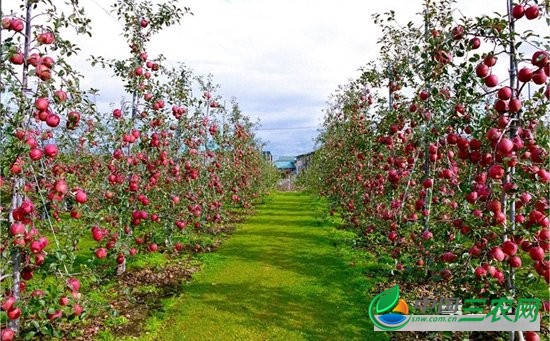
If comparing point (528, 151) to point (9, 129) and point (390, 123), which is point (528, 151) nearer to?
point (390, 123)

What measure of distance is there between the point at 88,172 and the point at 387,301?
784 cm

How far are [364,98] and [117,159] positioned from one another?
658 cm

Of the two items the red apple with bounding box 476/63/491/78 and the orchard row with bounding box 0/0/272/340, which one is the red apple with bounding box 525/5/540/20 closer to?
the red apple with bounding box 476/63/491/78

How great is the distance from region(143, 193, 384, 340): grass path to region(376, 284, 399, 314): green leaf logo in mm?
303

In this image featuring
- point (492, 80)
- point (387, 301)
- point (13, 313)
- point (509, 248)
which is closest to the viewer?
point (509, 248)

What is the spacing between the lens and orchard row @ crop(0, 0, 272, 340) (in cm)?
357

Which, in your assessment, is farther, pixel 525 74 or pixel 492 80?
pixel 492 80

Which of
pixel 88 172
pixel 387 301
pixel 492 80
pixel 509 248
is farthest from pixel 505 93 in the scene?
pixel 88 172

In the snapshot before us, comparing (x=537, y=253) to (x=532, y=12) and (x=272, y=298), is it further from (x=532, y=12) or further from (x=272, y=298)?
(x=272, y=298)

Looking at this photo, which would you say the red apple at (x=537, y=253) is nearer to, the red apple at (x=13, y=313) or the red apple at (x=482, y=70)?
the red apple at (x=482, y=70)

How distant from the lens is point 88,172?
34.6 feet

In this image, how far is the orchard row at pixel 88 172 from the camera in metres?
3.57

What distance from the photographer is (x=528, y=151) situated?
3465mm

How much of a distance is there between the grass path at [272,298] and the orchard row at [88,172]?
106 cm
